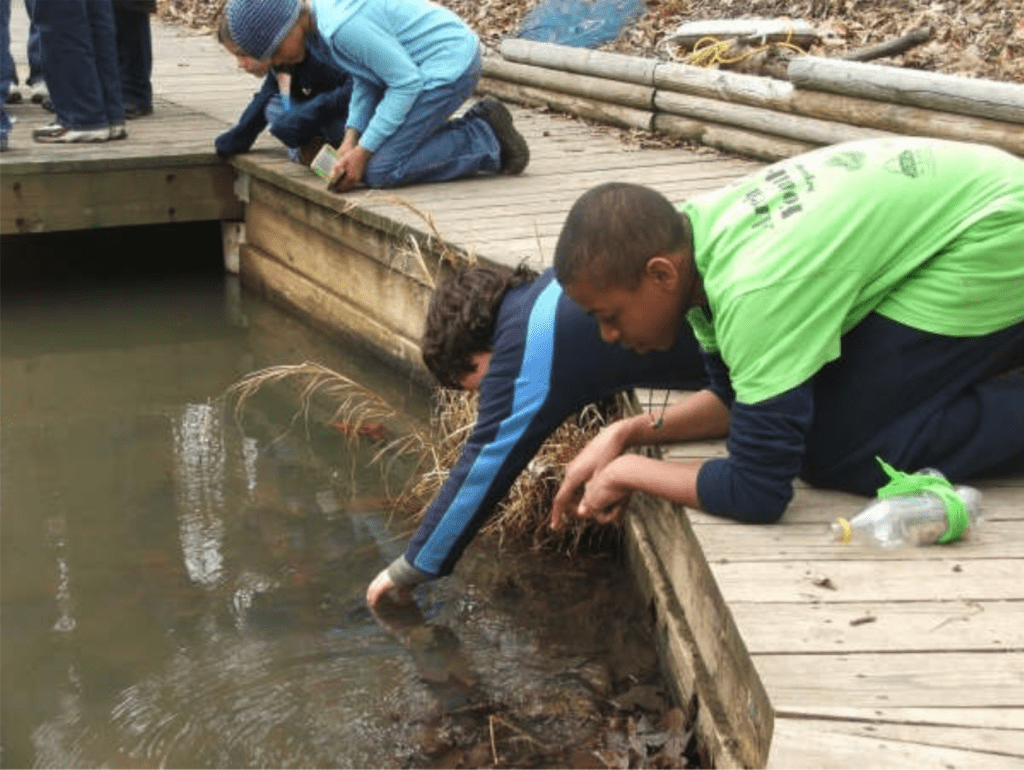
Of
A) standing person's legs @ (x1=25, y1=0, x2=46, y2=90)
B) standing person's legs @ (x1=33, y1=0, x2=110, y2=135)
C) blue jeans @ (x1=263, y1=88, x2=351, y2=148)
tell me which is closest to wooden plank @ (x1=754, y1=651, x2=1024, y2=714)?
blue jeans @ (x1=263, y1=88, x2=351, y2=148)

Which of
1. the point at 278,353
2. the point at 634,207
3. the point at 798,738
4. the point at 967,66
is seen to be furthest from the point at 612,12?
the point at 798,738

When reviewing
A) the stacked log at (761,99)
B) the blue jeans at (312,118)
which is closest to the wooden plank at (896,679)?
the stacked log at (761,99)

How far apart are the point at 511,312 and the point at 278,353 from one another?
3234 mm

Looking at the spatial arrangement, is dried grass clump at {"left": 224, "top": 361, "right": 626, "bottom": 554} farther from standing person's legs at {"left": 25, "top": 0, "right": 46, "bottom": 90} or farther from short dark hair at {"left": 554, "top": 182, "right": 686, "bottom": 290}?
standing person's legs at {"left": 25, "top": 0, "right": 46, "bottom": 90}

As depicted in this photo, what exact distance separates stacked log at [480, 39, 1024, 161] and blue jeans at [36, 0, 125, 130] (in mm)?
2089

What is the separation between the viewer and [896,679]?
104 inches

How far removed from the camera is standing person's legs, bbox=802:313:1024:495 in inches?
128

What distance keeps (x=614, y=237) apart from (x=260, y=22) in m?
3.49

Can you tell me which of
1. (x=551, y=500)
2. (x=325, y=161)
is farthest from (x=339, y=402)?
(x=551, y=500)

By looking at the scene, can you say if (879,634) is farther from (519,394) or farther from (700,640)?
(519,394)

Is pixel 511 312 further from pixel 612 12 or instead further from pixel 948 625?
pixel 612 12

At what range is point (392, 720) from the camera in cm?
381

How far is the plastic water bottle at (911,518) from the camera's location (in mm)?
3119

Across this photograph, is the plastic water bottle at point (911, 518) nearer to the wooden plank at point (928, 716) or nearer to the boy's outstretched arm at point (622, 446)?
the boy's outstretched arm at point (622, 446)
